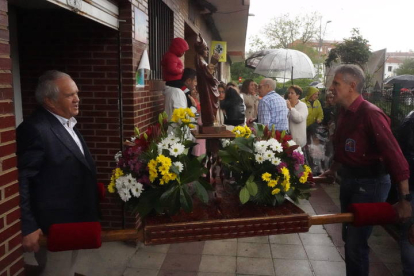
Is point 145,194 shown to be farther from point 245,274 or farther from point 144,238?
point 245,274

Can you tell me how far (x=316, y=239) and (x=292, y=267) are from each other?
916mm

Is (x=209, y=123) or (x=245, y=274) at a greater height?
(x=209, y=123)

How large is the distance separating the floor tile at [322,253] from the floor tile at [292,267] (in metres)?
0.18

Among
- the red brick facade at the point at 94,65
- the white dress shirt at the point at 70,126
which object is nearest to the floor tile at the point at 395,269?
the red brick facade at the point at 94,65

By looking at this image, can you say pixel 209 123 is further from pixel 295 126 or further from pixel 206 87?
pixel 295 126

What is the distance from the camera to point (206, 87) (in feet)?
9.21

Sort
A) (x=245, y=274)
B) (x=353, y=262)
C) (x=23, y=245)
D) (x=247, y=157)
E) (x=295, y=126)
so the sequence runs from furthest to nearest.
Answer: (x=295, y=126) < (x=245, y=274) < (x=353, y=262) < (x=247, y=157) < (x=23, y=245)

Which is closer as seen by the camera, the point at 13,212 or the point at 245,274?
the point at 13,212

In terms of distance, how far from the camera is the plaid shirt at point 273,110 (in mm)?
5516

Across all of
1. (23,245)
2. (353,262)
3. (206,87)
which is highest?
(206,87)

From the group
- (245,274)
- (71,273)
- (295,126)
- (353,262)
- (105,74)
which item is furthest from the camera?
(295,126)

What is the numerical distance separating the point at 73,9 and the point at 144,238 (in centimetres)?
190

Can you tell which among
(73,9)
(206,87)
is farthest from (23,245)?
(73,9)

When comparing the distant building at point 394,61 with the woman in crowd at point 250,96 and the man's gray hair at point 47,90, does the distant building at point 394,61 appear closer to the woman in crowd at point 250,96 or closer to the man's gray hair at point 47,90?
the woman in crowd at point 250,96
